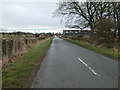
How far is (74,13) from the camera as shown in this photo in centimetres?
4356

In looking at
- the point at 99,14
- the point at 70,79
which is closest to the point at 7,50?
the point at 70,79

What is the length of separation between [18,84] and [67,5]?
37.8 meters

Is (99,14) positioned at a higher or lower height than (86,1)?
lower

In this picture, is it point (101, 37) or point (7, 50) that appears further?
point (101, 37)

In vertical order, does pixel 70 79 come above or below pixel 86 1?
below

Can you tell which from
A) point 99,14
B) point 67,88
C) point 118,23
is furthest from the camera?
point 99,14

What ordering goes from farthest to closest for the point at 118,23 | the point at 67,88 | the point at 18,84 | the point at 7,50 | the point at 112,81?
the point at 118,23
the point at 7,50
the point at 112,81
the point at 18,84
the point at 67,88

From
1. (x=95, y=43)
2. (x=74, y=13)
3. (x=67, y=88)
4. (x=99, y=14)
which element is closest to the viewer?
(x=67, y=88)

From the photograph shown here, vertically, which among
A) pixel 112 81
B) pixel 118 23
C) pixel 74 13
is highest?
pixel 74 13

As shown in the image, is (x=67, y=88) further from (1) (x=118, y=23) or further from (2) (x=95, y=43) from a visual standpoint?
(2) (x=95, y=43)

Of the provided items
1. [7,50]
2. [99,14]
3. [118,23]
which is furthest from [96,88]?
[99,14]

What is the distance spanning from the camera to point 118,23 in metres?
28.8

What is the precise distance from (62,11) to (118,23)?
17728 mm

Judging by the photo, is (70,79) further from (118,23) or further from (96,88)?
(118,23)
